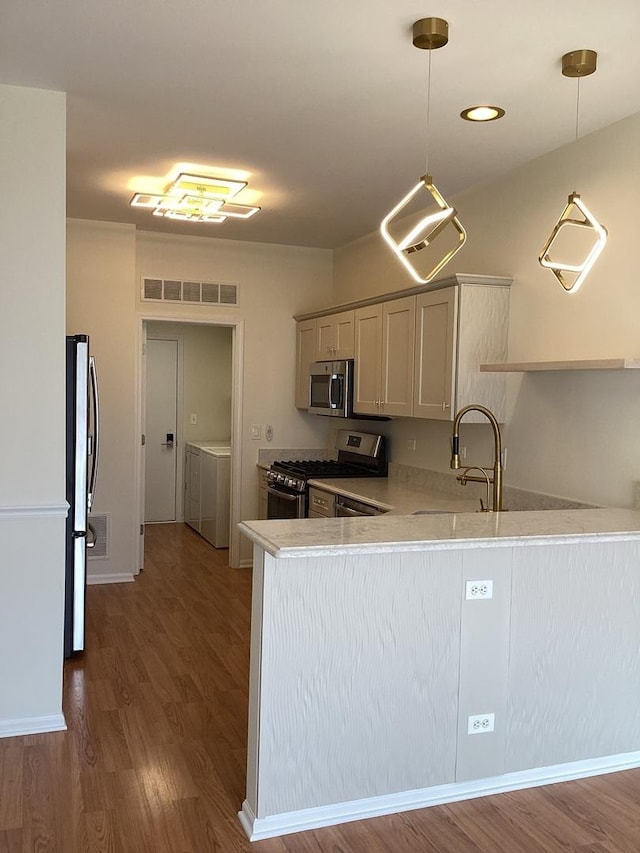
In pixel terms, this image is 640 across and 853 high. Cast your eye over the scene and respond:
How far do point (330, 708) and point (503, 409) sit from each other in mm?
2183

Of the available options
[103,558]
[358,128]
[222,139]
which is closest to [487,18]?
[358,128]

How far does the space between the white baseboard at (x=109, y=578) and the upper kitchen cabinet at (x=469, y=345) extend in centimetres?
288

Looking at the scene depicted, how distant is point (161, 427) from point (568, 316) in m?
5.50

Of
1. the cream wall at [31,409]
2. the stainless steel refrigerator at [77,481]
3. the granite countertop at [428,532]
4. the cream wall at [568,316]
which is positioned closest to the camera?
the granite countertop at [428,532]

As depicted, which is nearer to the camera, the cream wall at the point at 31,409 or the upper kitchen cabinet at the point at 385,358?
the cream wall at the point at 31,409

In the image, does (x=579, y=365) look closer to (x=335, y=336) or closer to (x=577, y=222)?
(x=577, y=222)

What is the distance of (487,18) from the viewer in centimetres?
255

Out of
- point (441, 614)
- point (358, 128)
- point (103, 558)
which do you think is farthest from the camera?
point (103, 558)

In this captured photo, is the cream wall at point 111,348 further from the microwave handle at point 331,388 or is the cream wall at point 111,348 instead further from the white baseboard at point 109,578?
the microwave handle at point 331,388

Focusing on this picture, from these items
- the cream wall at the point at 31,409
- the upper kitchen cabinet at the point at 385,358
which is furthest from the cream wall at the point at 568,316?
the cream wall at the point at 31,409

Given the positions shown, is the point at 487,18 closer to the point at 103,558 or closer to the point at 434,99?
the point at 434,99

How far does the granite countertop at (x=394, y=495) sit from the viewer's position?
4375mm

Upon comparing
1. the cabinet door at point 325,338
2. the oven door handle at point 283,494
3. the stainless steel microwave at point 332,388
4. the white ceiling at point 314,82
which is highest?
the white ceiling at point 314,82

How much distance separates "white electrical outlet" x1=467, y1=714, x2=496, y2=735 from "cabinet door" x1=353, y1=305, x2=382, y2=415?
2657mm
